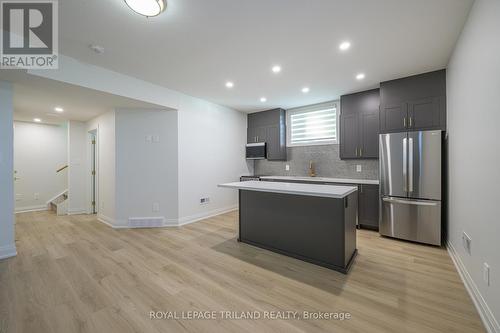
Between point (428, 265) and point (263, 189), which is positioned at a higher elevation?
point (263, 189)

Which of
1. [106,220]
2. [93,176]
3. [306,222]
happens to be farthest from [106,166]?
[306,222]

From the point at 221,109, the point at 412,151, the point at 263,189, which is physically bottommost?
the point at 263,189

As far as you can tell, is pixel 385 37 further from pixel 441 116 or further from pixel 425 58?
pixel 441 116

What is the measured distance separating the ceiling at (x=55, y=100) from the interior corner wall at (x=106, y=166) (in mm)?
271

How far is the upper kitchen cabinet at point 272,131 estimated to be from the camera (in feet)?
16.9

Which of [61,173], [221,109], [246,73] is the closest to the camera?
[246,73]

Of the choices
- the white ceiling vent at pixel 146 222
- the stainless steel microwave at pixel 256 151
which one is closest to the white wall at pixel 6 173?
the white ceiling vent at pixel 146 222

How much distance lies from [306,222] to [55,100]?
4.74 metres

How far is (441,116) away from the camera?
299 centimetres

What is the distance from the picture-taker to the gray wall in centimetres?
415

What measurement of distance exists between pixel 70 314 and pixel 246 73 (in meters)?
3.48

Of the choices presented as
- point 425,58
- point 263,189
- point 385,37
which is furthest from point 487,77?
point 263,189

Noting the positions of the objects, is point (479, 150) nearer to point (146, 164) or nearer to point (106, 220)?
point (146, 164)

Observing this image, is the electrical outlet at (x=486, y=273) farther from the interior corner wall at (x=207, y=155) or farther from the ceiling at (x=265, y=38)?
the interior corner wall at (x=207, y=155)
